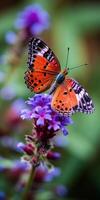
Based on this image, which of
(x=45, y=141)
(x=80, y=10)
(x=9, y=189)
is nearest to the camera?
(x=45, y=141)

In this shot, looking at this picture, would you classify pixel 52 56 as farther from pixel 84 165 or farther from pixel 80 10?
pixel 80 10

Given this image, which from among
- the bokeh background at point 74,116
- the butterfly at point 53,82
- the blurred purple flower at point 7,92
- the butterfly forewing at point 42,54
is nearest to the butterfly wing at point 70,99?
the butterfly at point 53,82

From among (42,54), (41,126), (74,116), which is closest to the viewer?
(41,126)

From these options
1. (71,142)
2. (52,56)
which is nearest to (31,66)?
(52,56)

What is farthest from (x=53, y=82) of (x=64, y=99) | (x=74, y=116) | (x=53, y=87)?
(x=74, y=116)

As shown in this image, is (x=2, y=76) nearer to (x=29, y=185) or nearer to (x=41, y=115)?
(x=29, y=185)

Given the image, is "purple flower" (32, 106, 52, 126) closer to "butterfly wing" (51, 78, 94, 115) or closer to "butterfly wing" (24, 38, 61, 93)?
"butterfly wing" (51, 78, 94, 115)

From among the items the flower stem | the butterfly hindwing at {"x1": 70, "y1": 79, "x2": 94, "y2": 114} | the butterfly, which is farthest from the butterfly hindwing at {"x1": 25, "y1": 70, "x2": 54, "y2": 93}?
the flower stem

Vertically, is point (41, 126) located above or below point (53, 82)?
below
